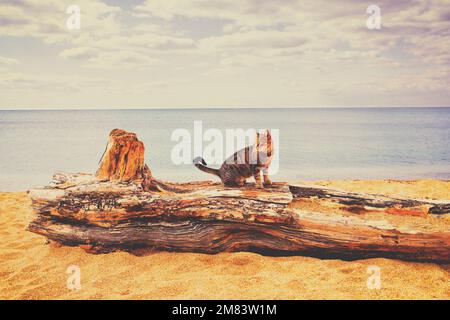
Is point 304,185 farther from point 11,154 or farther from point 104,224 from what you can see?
point 11,154

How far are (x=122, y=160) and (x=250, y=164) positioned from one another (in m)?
1.81

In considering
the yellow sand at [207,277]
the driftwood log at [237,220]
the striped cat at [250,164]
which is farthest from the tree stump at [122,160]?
the striped cat at [250,164]

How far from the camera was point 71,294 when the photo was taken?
361cm

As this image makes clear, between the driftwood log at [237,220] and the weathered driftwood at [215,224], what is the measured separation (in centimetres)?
1

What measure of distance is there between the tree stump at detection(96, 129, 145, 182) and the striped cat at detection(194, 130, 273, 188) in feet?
3.94

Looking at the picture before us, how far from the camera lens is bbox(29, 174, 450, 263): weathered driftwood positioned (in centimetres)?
401

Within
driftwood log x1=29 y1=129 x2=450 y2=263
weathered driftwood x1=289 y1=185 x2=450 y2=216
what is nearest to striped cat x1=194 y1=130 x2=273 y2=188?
driftwood log x1=29 y1=129 x2=450 y2=263

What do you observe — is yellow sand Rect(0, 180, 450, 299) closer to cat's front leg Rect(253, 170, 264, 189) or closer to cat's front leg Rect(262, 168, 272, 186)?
cat's front leg Rect(253, 170, 264, 189)

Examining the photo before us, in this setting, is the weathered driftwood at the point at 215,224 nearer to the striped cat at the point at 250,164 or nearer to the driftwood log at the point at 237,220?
the driftwood log at the point at 237,220

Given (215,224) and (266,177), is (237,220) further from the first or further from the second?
(266,177)

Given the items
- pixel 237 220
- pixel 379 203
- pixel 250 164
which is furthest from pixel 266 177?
pixel 379 203

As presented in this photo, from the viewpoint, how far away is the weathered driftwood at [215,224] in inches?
158

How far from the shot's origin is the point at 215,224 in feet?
13.9
